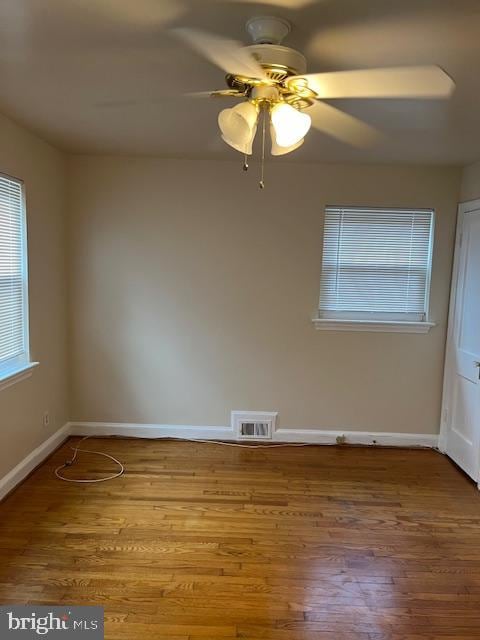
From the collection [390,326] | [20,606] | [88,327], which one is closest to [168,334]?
[88,327]

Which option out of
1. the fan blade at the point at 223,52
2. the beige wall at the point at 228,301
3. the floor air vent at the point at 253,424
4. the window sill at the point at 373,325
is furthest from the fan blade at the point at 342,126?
the floor air vent at the point at 253,424

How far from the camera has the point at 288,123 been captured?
1.77m

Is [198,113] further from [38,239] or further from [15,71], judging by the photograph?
[38,239]

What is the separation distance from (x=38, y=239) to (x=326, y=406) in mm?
2693

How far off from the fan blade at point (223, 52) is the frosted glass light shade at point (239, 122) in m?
0.13

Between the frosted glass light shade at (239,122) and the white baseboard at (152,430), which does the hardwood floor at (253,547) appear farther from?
the frosted glass light shade at (239,122)

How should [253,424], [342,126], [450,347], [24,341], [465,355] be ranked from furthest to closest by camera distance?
[253,424], [450,347], [465,355], [24,341], [342,126]

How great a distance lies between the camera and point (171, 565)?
7.64ft

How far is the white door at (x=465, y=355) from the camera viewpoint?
340 cm

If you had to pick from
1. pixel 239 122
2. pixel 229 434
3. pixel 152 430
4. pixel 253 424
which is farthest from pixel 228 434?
pixel 239 122

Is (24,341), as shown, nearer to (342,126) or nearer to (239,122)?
(239,122)

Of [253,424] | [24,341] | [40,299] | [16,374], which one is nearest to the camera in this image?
[16,374]

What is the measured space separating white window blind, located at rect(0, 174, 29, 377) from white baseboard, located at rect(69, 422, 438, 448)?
1.06 meters

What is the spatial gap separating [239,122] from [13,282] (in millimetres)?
2042
